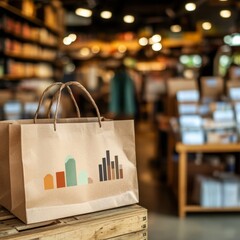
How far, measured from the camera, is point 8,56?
6.76m

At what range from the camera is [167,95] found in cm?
529

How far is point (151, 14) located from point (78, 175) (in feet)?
38.2

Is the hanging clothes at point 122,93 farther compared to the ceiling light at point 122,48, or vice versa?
the ceiling light at point 122,48

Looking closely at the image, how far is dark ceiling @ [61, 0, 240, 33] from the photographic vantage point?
323 inches

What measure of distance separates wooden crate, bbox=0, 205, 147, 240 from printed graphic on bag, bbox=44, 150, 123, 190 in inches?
5.1

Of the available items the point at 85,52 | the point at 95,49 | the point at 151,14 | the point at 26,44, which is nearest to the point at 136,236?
the point at 26,44

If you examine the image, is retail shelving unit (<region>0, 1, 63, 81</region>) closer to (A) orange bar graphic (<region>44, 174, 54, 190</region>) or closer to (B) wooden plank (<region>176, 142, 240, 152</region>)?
(B) wooden plank (<region>176, 142, 240, 152</region>)

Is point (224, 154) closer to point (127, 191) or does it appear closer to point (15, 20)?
point (127, 191)

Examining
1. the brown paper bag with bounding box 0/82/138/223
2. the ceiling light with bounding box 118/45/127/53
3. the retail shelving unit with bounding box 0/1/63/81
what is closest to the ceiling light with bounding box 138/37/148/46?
the ceiling light with bounding box 118/45/127/53

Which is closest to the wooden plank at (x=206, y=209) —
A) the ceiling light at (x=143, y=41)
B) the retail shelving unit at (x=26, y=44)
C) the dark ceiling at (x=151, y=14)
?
the dark ceiling at (x=151, y=14)

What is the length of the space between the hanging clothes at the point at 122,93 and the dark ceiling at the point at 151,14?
1379 millimetres

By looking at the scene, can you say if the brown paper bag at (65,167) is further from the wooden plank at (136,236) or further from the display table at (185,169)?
the display table at (185,169)

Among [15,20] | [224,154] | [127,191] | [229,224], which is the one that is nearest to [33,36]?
[15,20]

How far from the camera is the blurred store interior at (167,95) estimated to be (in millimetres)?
3992
